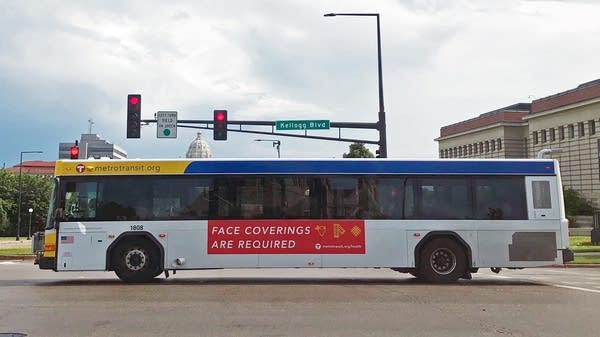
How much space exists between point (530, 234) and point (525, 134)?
239 ft

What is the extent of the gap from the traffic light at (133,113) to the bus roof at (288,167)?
32.0ft

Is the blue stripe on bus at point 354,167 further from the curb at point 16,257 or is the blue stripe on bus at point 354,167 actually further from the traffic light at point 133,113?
the curb at point 16,257

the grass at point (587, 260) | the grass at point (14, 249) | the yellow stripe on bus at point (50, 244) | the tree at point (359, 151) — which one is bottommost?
the grass at point (587, 260)

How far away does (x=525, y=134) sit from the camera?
80.6 m

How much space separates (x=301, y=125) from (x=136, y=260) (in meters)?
12.7

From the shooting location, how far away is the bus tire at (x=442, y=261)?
42.9 ft

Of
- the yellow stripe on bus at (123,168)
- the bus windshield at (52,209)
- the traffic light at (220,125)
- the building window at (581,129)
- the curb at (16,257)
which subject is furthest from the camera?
the building window at (581,129)

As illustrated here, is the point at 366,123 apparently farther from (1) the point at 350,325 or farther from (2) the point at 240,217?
(1) the point at 350,325

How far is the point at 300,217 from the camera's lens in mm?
13164

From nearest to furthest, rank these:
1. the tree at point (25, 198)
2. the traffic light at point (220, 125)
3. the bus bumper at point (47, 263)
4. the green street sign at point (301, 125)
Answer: the bus bumper at point (47, 263) < the traffic light at point (220, 125) < the green street sign at point (301, 125) < the tree at point (25, 198)

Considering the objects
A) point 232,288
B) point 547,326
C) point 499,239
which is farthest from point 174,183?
point 547,326

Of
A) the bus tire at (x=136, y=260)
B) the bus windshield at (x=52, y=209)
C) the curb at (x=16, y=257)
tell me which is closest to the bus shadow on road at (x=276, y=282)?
the bus tire at (x=136, y=260)

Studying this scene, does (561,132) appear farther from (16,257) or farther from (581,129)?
(16,257)

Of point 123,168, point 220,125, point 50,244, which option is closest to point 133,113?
point 220,125
